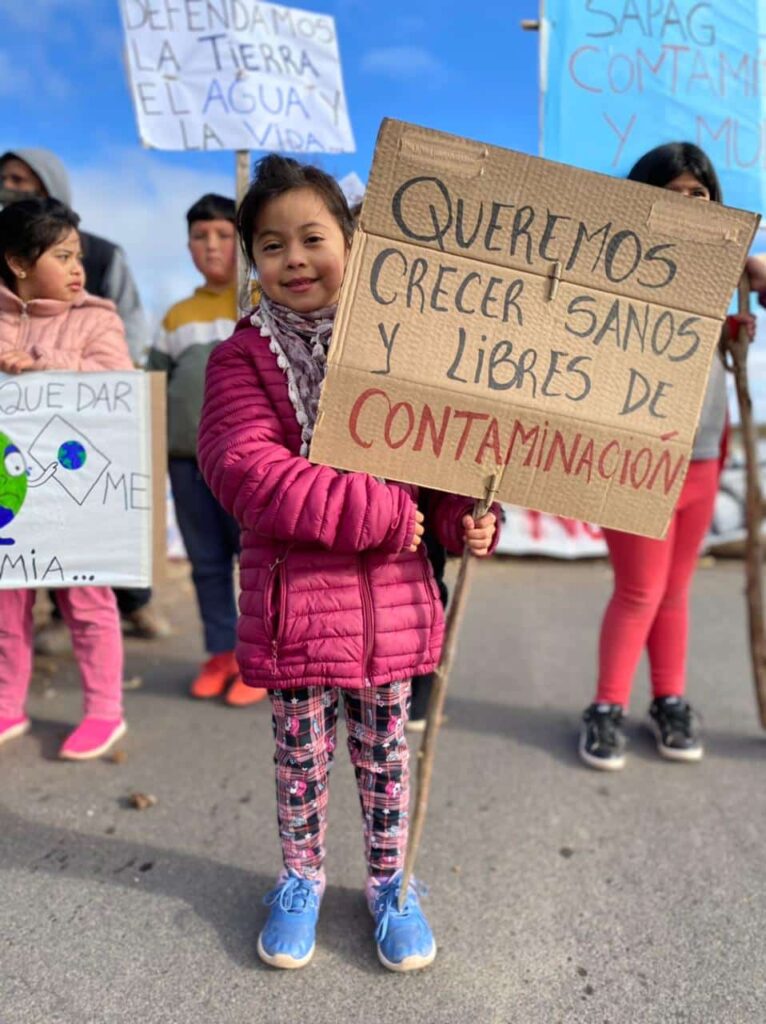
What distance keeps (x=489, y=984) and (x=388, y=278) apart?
4.83 ft

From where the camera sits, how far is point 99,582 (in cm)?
250

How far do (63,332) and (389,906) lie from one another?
1853mm

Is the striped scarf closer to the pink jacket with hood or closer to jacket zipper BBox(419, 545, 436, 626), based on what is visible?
jacket zipper BBox(419, 545, 436, 626)

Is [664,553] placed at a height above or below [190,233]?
below


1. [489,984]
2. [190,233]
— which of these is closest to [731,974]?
[489,984]

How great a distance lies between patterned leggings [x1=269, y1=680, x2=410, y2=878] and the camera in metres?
1.79

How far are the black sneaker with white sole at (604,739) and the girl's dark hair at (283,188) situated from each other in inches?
71.3

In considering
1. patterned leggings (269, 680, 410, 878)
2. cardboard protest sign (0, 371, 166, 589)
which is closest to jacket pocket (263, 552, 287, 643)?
patterned leggings (269, 680, 410, 878)

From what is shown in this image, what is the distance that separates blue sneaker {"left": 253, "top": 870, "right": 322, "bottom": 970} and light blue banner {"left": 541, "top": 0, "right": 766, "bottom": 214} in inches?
85.1

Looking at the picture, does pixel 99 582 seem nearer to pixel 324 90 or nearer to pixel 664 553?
pixel 664 553

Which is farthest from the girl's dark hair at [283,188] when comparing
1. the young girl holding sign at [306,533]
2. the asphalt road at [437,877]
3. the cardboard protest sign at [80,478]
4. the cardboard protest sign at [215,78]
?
the asphalt road at [437,877]

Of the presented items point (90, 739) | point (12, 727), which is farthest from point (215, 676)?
point (12, 727)

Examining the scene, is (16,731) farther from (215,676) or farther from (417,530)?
(417,530)

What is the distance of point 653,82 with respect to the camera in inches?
102
